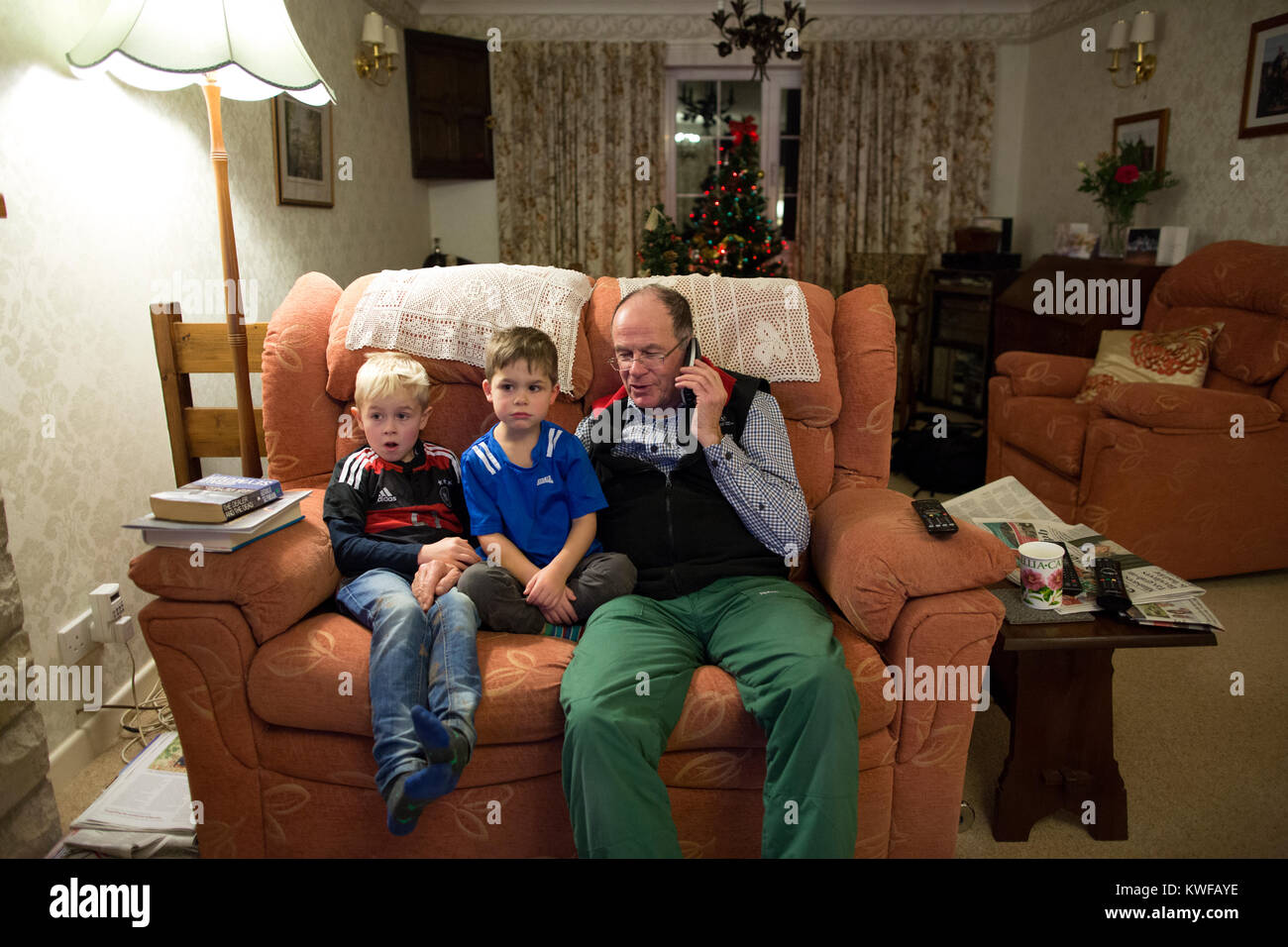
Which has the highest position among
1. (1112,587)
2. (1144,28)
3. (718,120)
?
(1144,28)

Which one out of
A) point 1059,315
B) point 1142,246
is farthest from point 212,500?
point 1142,246

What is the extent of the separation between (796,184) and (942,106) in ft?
3.34

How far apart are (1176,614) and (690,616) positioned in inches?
34.4

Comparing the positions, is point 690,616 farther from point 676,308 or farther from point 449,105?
point 449,105

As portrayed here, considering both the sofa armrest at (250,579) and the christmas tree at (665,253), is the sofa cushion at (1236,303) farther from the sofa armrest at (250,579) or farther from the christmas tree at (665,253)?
the sofa armrest at (250,579)

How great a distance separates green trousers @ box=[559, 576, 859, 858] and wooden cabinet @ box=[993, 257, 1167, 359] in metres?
3.13

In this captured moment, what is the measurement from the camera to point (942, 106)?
18.2 ft

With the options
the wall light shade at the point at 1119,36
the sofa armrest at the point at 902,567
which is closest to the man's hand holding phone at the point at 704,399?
the sofa armrest at the point at 902,567

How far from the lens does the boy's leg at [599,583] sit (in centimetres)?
162

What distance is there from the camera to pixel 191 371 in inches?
86.5

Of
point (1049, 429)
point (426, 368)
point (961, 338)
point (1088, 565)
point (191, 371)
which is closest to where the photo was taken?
point (1088, 565)

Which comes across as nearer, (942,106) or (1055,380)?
(1055,380)
